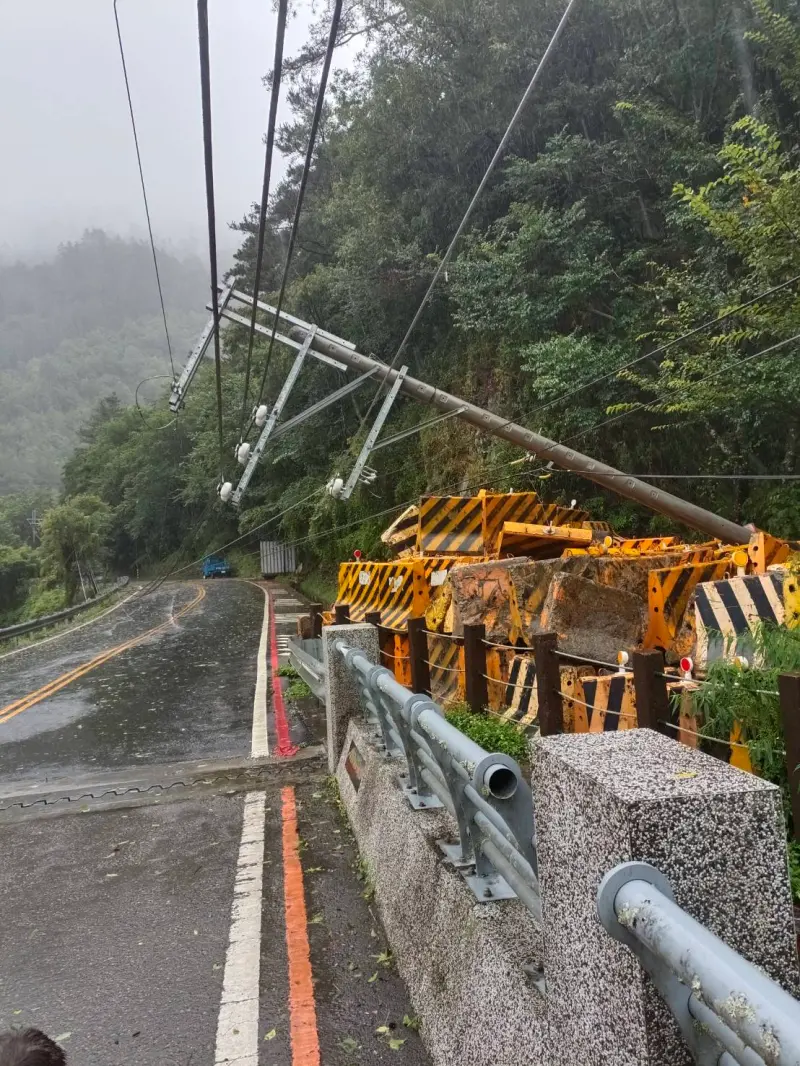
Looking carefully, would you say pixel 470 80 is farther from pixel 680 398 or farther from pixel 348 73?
pixel 680 398

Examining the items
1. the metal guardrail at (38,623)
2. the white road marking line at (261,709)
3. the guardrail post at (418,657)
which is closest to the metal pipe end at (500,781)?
the guardrail post at (418,657)

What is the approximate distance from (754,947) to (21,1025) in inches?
129

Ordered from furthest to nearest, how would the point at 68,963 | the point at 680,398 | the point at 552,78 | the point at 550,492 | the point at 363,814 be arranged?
the point at 552,78 → the point at 550,492 → the point at 680,398 → the point at 363,814 → the point at 68,963

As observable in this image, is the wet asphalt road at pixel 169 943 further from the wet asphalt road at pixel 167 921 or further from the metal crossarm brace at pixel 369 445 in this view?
the metal crossarm brace at pixel 369 445

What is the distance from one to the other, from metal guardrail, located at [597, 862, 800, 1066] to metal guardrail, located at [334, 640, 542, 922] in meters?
0.88

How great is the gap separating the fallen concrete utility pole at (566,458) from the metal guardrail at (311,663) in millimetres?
4004

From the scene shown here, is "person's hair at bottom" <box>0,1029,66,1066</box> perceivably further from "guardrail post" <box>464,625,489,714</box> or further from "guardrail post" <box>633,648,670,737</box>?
"guardrail post" <box>464,625,489,714</box>

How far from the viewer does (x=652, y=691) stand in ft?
14.9

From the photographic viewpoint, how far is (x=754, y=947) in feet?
6.04

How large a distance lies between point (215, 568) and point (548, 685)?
55.0 m

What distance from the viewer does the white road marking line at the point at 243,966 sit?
330 cm

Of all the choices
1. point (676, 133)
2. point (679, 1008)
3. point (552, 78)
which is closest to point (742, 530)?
point (679, 1008)

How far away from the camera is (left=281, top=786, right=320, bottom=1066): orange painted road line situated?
328 cm

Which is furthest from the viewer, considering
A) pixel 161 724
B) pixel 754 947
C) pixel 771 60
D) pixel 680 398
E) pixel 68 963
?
pixel 771 60
